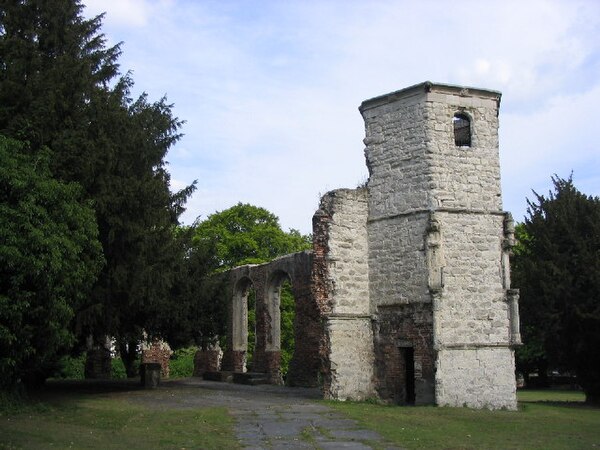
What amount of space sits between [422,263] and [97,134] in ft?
27.6

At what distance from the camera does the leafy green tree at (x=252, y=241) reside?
4006cm

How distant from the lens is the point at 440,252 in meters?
17.4

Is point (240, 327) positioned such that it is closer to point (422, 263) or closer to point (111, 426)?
point (422, 263)

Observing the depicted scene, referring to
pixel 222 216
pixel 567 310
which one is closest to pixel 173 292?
pixel 567 310

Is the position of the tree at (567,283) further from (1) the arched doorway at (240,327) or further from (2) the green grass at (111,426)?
(1) the arched doorway at (240,327)

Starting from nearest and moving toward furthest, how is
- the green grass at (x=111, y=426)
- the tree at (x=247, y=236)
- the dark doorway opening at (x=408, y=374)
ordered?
the green grass at (x=111, y=426) → the dark doorway opening at (x=408, y=374) → the tree at (x=247, y=236)

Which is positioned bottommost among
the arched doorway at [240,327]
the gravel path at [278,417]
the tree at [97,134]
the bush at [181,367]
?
the bush at [181,367]

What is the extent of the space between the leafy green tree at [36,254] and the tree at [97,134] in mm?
1300

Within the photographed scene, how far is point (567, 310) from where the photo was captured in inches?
812

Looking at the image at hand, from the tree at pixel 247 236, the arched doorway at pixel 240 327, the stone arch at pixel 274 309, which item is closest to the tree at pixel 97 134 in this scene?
the stone arch at pixel 274 309

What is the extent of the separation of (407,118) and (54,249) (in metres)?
9.75

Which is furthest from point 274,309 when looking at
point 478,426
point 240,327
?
point 478,426

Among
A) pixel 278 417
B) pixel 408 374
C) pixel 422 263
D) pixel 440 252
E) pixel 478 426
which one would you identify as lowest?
pixel 478 426

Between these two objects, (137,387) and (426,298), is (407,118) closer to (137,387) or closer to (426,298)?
(426,298)
